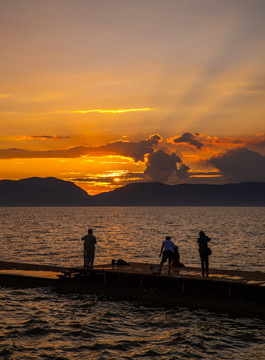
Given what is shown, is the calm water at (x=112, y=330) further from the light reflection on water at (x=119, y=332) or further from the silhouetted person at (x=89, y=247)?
the silhouetted person at (x=89, y=247)

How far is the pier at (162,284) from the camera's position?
21.0m

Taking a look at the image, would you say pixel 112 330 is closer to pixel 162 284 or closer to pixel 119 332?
pixel 119 332

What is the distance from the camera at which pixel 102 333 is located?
59.9 ft

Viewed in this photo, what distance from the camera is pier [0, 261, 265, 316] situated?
21047mm

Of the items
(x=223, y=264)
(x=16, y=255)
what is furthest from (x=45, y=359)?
(x=16, y=255)

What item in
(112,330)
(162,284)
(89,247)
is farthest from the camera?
(89,247)

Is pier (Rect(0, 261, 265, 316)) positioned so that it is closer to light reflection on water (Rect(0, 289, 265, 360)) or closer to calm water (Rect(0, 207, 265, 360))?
calm water (Rect(0, 207, 265, 360))

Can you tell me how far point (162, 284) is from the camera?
23562 millimetres

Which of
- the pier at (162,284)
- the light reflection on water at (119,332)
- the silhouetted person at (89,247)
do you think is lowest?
the light reflection on water at (119,332)

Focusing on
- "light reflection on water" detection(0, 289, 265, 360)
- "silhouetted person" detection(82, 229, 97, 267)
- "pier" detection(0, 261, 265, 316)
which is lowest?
"light reflection on water" detection(0, 289, 265, 360)

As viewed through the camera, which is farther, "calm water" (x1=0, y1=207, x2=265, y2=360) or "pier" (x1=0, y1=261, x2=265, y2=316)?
"pier" (x1=0, y1=261, x2=265, y2=316)

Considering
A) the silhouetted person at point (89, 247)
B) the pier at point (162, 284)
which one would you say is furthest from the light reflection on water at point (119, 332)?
the silhouetted person at point (89, 247)

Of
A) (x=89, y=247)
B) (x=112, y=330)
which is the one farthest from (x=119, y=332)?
(x=89, y=247)

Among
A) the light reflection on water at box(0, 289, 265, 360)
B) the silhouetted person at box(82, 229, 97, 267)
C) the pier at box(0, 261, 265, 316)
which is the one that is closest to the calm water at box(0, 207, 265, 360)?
the light reflection on water at box(0, 289, 265, 360)
